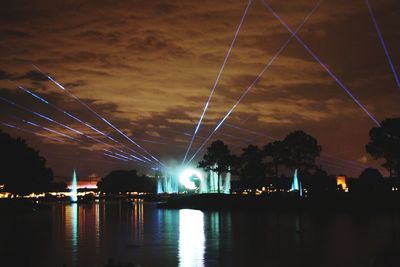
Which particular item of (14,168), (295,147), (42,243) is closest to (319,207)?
(295,147)

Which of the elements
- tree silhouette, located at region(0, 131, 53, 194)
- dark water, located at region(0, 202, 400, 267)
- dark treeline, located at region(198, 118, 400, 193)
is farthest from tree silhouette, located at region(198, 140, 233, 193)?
dark water, located at region(0, 202, 400, 267)

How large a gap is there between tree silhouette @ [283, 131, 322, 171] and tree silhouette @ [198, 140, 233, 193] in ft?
52.3

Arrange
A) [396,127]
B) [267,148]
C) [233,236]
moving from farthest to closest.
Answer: [267,148]
[396,127]
[233,236]

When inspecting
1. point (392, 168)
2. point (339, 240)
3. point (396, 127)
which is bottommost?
point (339, 240)

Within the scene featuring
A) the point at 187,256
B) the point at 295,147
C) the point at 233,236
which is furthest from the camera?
the point at 295,147

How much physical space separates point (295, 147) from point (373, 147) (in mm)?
13562

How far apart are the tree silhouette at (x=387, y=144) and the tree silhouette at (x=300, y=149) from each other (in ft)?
34.8

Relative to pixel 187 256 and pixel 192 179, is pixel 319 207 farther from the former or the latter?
pixel 192 179

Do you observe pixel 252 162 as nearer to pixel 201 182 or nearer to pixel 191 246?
pixel 201 182

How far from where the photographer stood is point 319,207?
66625 mm

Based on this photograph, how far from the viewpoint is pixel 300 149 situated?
8588 cm

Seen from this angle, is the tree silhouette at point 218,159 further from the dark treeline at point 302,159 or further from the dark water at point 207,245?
the dark water at point 207,245

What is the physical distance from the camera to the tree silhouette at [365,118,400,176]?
7325cm

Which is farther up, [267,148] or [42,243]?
[267,148]
